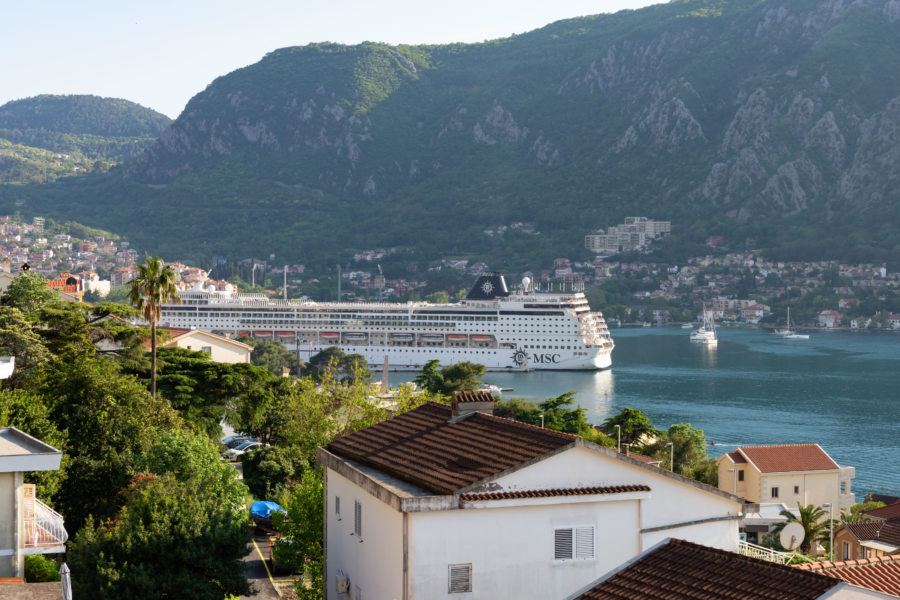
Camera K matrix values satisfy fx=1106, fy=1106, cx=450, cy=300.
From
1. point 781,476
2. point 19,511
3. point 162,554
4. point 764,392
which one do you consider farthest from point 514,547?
point 764,392

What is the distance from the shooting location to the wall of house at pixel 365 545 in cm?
809

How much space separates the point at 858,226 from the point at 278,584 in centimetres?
13453

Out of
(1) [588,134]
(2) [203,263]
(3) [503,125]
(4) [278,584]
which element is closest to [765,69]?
(1) [588,134]

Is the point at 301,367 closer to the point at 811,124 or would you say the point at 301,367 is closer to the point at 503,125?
the point at 811,124

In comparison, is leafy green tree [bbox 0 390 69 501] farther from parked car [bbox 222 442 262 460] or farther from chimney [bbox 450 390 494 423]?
parked car [bbox 222 442 262 460]

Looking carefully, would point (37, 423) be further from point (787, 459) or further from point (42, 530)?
point (787, 459)

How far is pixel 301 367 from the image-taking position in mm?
65312

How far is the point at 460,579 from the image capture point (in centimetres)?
797

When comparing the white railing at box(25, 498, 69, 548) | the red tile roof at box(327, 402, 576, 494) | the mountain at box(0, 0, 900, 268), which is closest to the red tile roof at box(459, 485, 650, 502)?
the red tile roof at box(327, 402, 576, 494)

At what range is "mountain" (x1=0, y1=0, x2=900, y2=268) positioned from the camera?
143 m

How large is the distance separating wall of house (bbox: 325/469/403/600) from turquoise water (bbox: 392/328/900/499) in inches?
1052

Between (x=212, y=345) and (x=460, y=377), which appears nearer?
(x=212, y=345)

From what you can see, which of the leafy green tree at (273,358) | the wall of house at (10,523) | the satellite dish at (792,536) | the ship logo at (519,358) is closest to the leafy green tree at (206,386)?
the satellite dish at (792,536)

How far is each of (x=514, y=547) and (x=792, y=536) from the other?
10.3m
